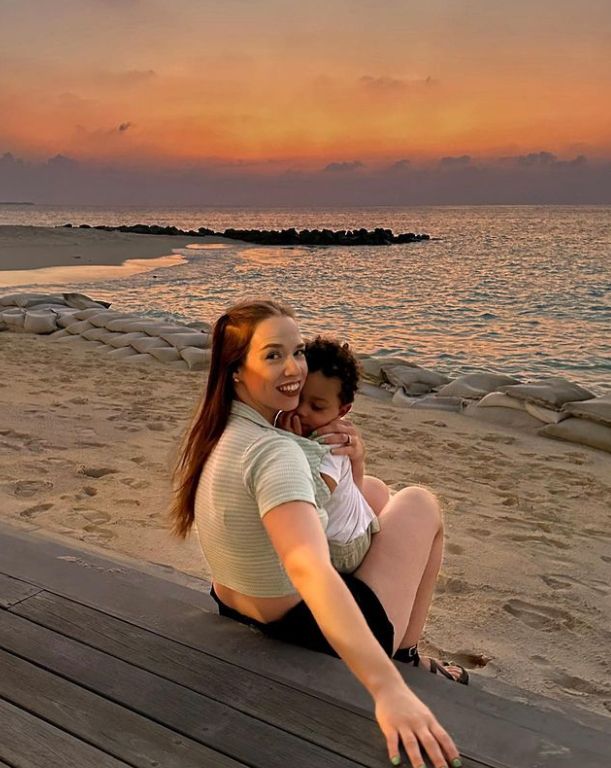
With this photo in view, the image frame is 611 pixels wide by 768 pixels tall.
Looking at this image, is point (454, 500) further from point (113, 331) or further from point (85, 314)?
point (85, 314)

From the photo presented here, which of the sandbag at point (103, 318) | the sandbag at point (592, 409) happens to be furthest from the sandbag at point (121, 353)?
the sandbag at point (592, 409)

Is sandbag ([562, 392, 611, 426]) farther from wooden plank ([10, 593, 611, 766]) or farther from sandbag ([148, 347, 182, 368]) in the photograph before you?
wooden plank ([10, 593, 611, 766])

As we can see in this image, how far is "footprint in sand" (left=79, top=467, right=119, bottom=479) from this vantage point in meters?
4.93

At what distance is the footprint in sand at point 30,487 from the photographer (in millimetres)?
4485

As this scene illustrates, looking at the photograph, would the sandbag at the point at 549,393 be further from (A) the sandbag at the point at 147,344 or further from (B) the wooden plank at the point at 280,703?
(B) the wooden plank at the point at 280,703

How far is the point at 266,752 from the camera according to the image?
151 cm

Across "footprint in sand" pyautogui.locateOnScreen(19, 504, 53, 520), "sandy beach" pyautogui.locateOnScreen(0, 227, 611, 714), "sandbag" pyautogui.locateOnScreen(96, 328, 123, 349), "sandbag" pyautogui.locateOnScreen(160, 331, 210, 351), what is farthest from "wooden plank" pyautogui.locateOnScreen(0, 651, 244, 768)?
"sandbag" pyautogui.locateOnScreen(96, 328, 123, 349)

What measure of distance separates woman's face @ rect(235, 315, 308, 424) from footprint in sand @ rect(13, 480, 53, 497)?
2.95 metres

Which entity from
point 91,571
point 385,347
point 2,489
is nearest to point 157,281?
point 385,347

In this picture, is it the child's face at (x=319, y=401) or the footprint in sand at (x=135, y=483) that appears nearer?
the child's face at (x=319, y=401)

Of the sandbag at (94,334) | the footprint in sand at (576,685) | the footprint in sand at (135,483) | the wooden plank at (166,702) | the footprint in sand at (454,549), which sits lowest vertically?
the footprint in sand at (576,685)

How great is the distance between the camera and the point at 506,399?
7.50 m

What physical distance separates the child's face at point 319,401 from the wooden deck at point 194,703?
0.57 m

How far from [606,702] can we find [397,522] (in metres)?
1.08
